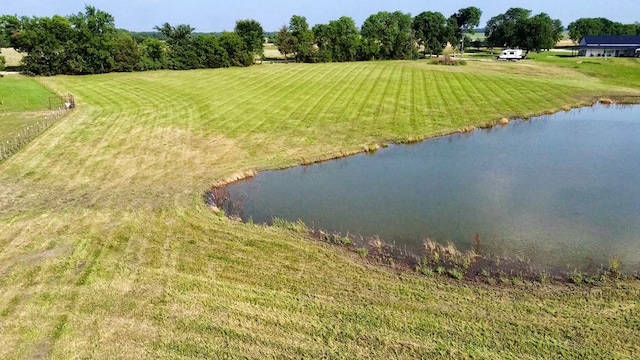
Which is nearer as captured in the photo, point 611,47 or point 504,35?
point 611,47

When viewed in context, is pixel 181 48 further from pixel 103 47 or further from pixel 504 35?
pixel 504 35

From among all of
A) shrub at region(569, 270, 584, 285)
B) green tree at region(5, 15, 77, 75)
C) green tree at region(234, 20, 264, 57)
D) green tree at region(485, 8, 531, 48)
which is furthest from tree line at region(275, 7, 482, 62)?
shrub at region(569, 270, 584, 285)

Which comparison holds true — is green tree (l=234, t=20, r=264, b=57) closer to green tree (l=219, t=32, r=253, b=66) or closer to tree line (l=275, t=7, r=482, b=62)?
green tree (l=219, t=32, r=253, b=66)

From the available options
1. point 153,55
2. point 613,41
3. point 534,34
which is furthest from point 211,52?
point 613,41

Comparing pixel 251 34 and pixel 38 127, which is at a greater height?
pixel 251 34

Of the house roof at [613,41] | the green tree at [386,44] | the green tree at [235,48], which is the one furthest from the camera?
the house roof at [613,41]

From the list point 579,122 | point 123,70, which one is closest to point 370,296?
point 579,122

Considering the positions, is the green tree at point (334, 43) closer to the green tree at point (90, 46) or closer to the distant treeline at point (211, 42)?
Result: the distant treeline at point (211, 42)

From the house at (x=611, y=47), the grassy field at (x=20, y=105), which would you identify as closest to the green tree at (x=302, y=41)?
the grassy field at (x=20, y=105)
